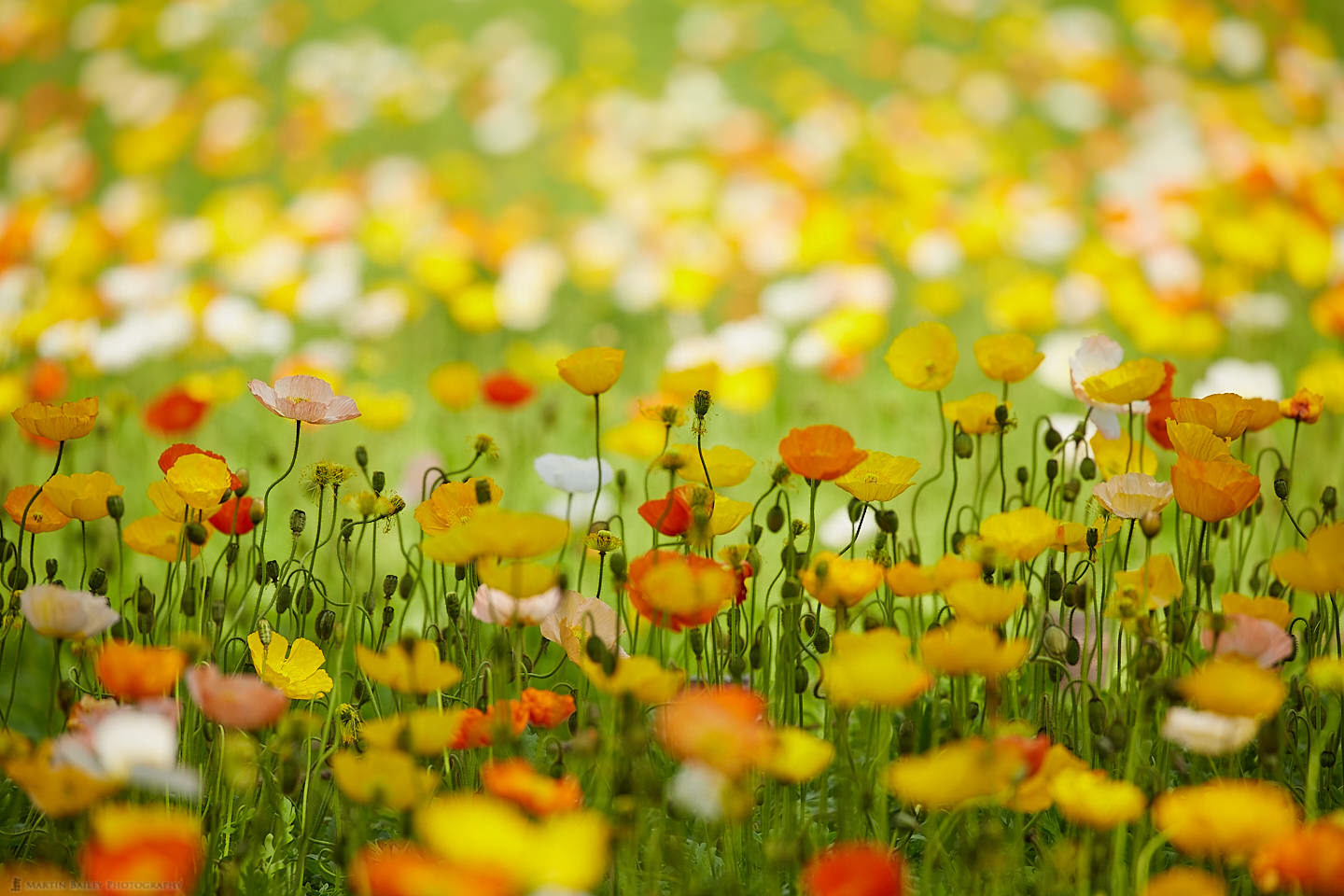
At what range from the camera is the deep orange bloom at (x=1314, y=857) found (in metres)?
0.78

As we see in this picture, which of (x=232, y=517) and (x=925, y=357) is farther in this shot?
(x=925, y=357)

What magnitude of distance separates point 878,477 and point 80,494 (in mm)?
842

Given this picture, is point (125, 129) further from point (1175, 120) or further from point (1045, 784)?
point (1045, 784)

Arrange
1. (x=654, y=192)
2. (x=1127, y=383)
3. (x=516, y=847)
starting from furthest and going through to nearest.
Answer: (x=654, y=192) < (x=1127, y=383) < (x=516, y=847)

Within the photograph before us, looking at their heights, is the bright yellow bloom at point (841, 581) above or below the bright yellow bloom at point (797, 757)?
A: above

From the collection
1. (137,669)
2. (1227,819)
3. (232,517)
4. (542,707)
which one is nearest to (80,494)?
(232,517)

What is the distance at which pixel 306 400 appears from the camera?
52.2 inches

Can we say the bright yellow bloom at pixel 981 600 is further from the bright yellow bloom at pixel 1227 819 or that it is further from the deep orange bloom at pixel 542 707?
the deep orange bloom at pixel 542 707

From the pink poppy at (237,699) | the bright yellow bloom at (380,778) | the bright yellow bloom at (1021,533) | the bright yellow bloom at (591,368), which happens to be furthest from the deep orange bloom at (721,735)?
the bright yellow bloom at (591,368)

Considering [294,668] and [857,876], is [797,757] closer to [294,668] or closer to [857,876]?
[857,876]

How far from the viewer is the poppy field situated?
98cm

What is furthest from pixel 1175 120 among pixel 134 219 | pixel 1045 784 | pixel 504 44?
pixel 1045 784

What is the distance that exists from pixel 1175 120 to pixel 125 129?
4.01 meters

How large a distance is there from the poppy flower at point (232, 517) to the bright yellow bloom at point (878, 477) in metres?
0.68
